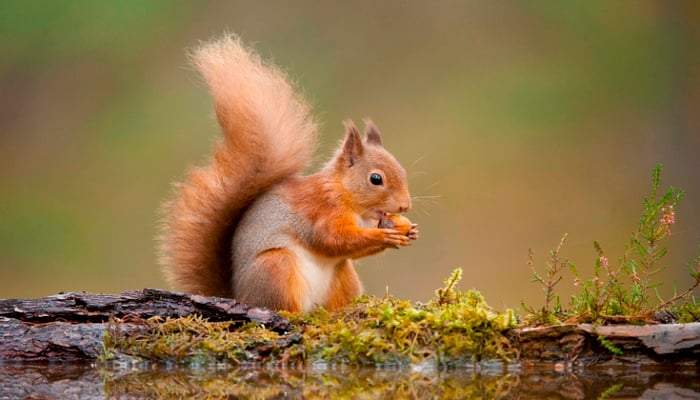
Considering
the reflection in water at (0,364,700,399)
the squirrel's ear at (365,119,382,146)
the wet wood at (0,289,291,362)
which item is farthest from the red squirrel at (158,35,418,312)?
the reflection in water at (0,364,700,399)

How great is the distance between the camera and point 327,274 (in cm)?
319

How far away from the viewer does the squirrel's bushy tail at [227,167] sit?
317 cm

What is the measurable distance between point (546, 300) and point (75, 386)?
1266 mm

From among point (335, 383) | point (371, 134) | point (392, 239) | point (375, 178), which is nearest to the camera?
point (335, 383)

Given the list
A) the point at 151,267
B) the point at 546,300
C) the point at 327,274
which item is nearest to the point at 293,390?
the point at 546,300

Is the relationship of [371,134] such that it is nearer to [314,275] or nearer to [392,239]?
[392,239]

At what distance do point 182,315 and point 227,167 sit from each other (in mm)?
626

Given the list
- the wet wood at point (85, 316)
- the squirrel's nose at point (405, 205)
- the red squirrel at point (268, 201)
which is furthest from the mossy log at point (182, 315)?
the squirrel's nose at point (405, 205)

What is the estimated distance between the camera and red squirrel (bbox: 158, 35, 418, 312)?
10.2ft

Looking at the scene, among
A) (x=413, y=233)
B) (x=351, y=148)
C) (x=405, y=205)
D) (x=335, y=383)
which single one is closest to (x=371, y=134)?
(x=351, y=148)

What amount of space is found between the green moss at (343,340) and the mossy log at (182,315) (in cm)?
4

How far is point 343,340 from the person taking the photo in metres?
2.62

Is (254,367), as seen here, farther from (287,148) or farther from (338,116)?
(338,116)

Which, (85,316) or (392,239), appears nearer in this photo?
(85,316)
